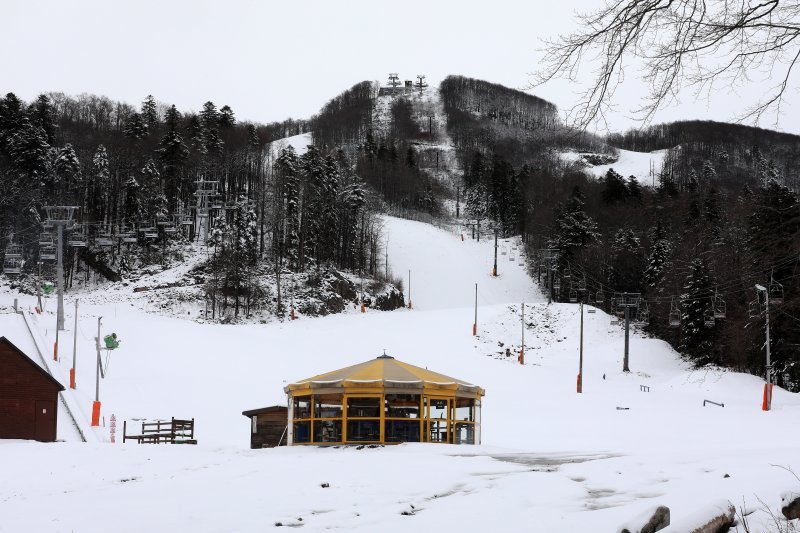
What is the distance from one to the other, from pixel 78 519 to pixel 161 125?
351 feet

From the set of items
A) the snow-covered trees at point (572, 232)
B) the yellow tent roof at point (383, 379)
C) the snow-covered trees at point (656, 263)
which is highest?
the snow-covered trees at point (572, 232)

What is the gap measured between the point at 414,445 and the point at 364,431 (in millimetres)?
2151

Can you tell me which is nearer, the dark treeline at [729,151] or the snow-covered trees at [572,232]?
the snow-covered trees at [572,232]

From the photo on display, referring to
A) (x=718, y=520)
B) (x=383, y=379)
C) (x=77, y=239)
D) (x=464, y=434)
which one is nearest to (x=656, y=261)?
(x=464, y=434)

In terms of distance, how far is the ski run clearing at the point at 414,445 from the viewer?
36.6 ft

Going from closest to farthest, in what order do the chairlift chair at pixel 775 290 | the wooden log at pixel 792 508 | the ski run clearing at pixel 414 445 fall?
the wooden log at pixel 792 508, the ski run clearing at pixel 414 445, the chairlift chair at pixel 775 290

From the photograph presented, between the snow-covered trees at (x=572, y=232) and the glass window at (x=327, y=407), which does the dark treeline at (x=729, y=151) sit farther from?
the glass window at (x=327, y=407)

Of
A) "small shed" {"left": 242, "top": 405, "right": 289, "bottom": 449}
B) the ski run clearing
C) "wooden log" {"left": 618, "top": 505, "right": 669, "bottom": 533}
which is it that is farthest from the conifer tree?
"wooden log" {"left": 618, "top": 505, "right": 669, "bottom": 533}

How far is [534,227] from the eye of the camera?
104m

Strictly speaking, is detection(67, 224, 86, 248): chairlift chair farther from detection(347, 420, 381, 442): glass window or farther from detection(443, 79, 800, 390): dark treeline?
detection(347, 420, 381, 442): glass window

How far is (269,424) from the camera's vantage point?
88.4ft

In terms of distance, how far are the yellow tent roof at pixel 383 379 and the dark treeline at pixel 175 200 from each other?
160 feet

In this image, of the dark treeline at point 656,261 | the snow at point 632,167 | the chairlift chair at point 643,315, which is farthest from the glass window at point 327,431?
the snow at point 632,167

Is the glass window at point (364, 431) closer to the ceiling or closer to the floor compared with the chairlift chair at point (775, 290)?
closer to the floor
